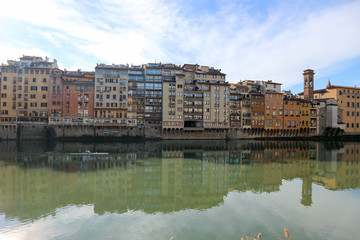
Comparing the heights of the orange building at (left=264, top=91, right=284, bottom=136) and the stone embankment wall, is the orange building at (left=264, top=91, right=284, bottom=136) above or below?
above

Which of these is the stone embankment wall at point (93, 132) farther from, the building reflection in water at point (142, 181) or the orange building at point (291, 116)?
the building reflection in water at point (142, 181)

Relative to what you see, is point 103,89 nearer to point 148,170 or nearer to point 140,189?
point 148,170

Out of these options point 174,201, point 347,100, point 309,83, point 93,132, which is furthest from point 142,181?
point 347,100

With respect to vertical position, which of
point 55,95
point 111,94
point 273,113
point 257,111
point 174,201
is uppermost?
point 111,94

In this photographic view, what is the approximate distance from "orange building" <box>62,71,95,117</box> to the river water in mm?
41600

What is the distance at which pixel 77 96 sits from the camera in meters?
73.1

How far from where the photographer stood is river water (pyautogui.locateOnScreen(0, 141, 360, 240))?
13688 millimetres

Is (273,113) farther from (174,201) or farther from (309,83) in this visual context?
(174,201)

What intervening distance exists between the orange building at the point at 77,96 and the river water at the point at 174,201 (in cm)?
4160

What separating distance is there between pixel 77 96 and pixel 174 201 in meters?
64.3

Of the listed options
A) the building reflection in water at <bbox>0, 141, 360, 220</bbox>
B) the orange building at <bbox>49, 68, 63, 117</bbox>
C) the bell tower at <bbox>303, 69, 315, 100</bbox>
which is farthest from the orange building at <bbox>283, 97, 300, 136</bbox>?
the orange building at <bbox>49, 68, 63, 117</bbox>

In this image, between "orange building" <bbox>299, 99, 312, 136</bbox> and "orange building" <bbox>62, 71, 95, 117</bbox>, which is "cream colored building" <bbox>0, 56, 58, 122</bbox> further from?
"orange building" <bbox>299, 99, 312, 136</bbox>

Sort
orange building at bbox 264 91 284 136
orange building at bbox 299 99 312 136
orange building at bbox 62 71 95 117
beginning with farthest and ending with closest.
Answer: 1. orange building at bbox 299 99 312 136
2. orange building at bbox 264 91 284 136
3. orange building at bbox 62 71 95 117

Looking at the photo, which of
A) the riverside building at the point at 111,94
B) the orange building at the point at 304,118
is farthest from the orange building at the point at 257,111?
the riverside building at the point at 111,94
